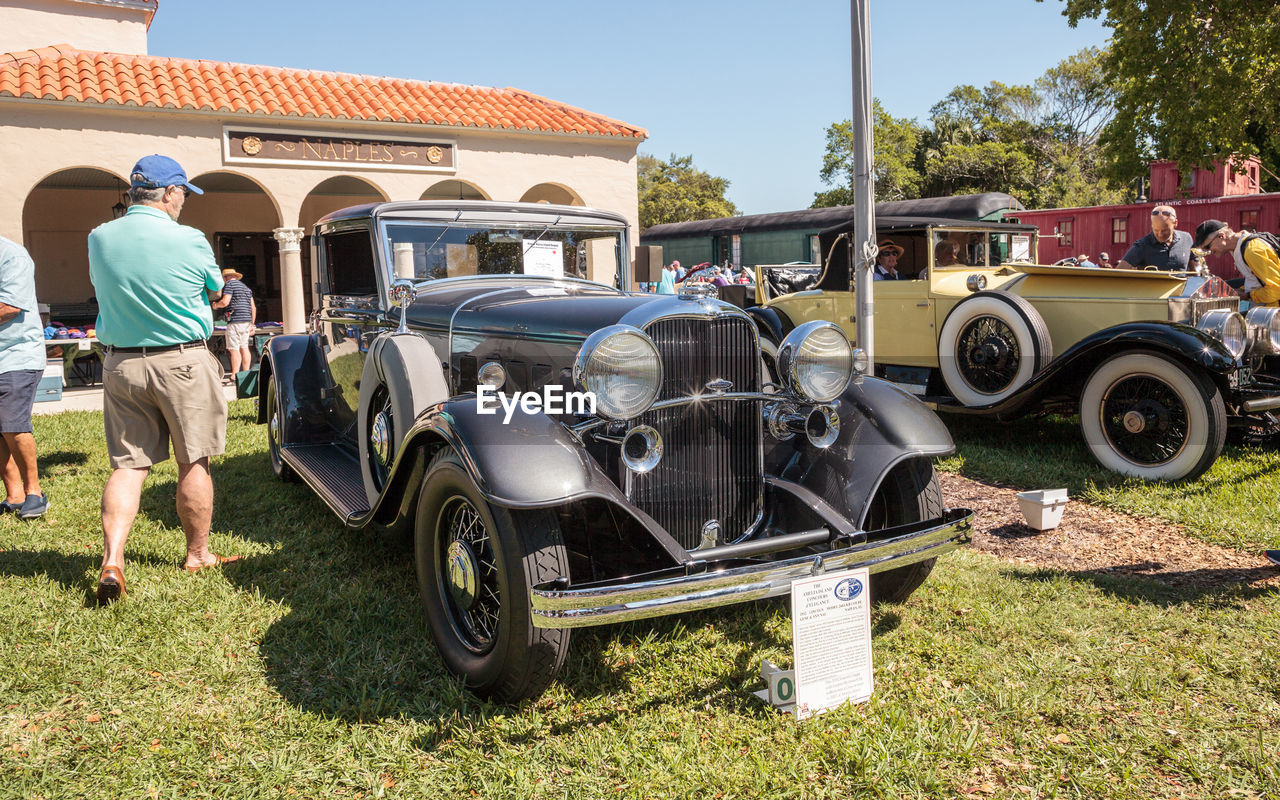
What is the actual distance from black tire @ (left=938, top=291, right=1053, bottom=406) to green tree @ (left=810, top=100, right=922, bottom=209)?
99.8 ft

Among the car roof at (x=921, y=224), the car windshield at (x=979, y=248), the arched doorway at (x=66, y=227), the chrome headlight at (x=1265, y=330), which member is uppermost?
the arched doorway at (x=66, y=227)

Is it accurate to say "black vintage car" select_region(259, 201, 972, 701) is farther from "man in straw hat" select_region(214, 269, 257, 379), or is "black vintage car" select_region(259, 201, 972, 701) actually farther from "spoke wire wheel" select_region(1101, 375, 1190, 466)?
"man in straw hat" select_region(214, 269, 257, 379)

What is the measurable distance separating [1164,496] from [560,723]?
393cm

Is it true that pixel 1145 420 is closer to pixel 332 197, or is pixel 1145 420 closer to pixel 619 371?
pixel 619 371

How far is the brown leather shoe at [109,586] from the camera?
3217mm

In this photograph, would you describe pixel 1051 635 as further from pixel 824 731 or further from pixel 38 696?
pixel 38 696

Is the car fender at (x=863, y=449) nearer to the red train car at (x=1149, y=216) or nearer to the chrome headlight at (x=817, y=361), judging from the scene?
the chrome headlight at (x=817, y=361)

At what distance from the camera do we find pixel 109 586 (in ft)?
10.6

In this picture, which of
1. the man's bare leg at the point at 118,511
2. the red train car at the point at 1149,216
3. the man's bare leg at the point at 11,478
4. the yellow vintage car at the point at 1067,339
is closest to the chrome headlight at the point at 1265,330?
the yellow vintage car at the point at 1067,339

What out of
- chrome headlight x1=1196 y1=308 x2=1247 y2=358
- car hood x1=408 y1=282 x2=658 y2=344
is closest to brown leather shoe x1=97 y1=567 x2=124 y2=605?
car hood x1=408 y1=282 x2=658 y2=344

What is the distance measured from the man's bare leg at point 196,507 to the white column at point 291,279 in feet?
29.0

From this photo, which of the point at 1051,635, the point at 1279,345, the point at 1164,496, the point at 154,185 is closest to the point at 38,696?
the point at 154,185

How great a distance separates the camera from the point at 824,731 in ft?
7.98

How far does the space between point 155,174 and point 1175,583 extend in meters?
4.59
